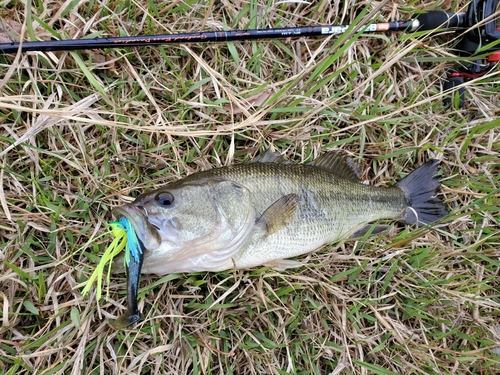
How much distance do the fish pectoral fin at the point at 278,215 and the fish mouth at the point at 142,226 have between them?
2.07 feet

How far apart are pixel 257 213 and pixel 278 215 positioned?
0.43 ft

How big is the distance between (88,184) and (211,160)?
85 centimetres

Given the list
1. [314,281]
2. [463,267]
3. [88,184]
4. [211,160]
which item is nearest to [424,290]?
[463,267]

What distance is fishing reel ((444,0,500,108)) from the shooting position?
8.98ft

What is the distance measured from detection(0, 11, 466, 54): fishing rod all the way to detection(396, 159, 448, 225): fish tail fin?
42.6 inches

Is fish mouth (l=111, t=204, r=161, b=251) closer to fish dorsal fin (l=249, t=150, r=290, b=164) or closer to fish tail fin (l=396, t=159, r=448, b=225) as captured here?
fish dorsal fin (l=249, t=150, r=290, b=164)

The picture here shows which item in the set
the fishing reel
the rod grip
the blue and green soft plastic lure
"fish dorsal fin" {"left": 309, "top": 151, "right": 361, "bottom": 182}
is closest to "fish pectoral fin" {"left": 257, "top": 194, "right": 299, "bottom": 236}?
"fish dorsal fin" {"left": 309, "top": 151, "right": 361, "bottom": 182}

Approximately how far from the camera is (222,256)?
216 centimetres

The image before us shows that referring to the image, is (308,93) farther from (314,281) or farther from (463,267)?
(463,267)

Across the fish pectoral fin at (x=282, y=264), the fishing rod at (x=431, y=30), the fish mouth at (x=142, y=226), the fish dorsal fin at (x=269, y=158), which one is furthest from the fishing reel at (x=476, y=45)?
the fish mouth at (x=142, y=226)

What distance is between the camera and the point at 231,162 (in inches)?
105

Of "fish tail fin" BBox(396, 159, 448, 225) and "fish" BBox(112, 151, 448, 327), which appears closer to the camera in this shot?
"fish" BBox(112, 151, 448, 327)

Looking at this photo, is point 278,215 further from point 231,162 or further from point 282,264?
point 231,162

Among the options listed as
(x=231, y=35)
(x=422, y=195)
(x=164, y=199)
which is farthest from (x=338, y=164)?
(x=164, y=199)
